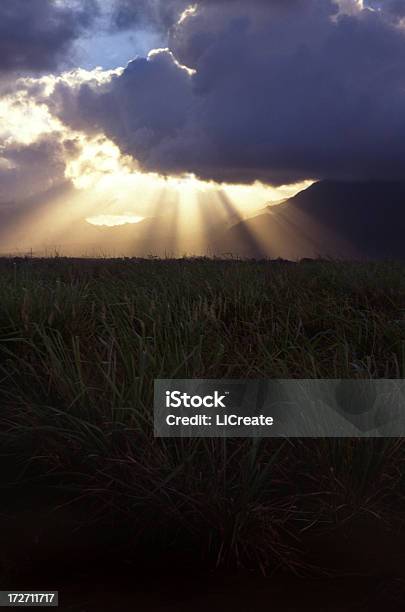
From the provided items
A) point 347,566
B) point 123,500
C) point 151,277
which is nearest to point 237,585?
point 347,566

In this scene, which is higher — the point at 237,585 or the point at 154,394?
the point at 154,394

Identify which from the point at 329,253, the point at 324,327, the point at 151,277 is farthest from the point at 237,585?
the point at 329,253

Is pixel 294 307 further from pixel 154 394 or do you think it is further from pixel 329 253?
pixel 329 253

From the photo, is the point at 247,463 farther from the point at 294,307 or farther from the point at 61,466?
the point at 294,307

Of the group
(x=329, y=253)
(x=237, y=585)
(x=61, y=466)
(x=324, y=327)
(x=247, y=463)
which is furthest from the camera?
(x=329, y=253)

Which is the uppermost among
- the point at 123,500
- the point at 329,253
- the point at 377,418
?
the point at 329,253

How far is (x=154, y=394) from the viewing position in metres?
2.98

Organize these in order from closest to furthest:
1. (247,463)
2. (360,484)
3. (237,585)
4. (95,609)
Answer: (95,609), (237,585), (247,463), (360,484)

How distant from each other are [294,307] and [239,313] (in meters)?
0.49

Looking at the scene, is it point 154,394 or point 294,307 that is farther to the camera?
point 294,307

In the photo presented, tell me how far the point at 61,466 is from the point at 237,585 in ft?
3.20

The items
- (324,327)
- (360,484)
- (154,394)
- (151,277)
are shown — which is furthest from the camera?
(151,277)

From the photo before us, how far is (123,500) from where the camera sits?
2547mm

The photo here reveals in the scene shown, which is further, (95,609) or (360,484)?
(360,484)
